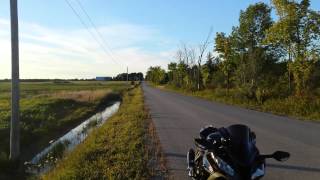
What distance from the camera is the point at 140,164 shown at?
9.73 m

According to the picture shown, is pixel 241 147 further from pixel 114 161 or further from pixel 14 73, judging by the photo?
pixel 14 73

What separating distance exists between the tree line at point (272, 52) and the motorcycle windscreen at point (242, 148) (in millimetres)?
22908

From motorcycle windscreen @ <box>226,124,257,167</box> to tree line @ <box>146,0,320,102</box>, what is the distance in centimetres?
2291

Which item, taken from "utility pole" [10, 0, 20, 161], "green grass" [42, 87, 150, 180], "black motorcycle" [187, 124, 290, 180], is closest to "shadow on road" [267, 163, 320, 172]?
"green grass" [42, 87, 150, 180]

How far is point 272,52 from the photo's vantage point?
155ft

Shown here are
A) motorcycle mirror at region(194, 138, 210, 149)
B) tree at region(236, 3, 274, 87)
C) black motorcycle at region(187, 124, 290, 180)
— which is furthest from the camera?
tree at region(236, 3, 274, 87)

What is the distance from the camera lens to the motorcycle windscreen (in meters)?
5.19

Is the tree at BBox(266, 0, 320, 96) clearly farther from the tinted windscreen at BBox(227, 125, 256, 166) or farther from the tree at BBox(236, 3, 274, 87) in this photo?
the tinted windscreen at BBox(227, 125, 256, 166)

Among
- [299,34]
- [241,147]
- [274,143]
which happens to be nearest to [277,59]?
[299,34]

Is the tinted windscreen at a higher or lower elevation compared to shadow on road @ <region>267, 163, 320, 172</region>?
higher

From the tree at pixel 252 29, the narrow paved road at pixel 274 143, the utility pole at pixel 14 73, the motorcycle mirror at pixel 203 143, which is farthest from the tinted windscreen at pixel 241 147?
the tree at pixel 252 29

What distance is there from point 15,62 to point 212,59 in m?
68.0

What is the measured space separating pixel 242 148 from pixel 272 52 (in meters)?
43.3

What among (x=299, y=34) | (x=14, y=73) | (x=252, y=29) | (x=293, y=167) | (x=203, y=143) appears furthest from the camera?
(x=252, y=29)
